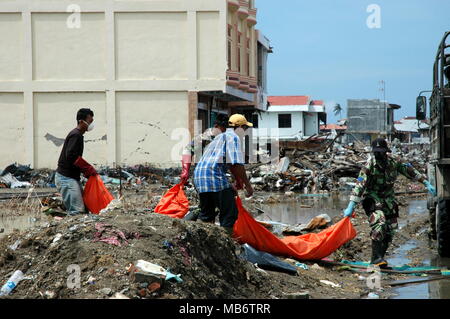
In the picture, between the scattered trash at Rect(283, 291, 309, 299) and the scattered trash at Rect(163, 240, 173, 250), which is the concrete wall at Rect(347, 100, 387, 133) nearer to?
the scattered trash at Rect(283, 291, 309, 299)

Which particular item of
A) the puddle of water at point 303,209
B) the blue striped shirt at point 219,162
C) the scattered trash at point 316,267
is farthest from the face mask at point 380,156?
the puddle of water at point 303,209

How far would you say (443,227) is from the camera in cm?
932

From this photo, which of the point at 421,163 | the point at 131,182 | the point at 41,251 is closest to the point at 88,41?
the point at 131,182

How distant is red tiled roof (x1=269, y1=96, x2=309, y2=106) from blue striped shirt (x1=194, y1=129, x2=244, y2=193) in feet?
186

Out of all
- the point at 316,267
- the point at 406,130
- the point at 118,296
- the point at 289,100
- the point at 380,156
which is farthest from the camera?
the point at 406,130

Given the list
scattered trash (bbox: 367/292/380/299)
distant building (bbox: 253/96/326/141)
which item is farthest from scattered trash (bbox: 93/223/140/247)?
distant building (bbox: 253/96/326/141)

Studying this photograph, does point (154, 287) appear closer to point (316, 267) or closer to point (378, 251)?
point (316, 267)

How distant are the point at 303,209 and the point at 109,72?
44.8 ft

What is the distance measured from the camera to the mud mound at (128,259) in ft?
18.3

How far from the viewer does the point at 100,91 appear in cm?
2795

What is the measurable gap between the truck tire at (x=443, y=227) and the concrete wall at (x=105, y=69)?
1931 centimetres

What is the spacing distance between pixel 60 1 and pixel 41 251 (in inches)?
912

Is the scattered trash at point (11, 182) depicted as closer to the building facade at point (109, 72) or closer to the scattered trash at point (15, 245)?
the building facade at point (109, 72)

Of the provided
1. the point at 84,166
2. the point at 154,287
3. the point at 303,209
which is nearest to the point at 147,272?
the point at 154,287
